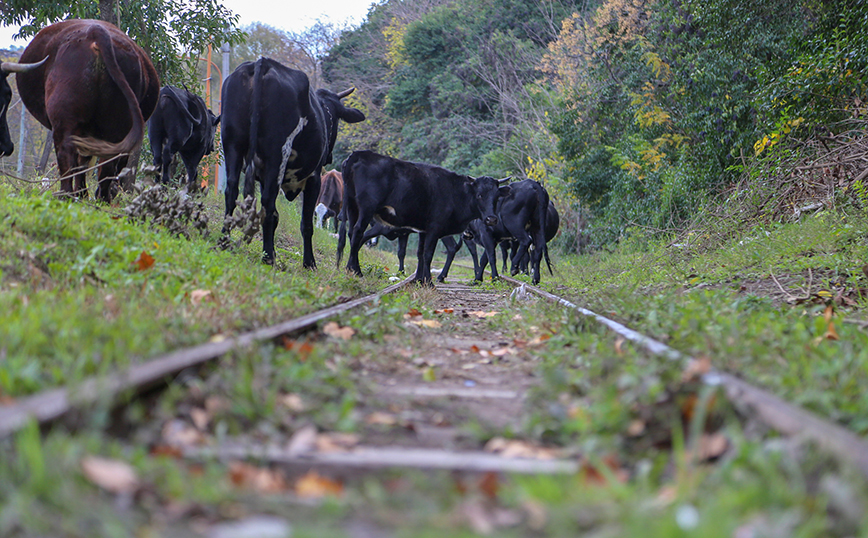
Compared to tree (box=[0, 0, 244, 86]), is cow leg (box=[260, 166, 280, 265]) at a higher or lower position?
lower

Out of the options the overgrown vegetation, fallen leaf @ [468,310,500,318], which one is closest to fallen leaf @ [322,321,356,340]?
fallen leaf @ [468,310,500,318]

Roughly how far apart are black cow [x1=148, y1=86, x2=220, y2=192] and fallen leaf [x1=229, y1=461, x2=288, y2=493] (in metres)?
10.1

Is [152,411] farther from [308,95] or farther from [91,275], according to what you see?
[308,95]

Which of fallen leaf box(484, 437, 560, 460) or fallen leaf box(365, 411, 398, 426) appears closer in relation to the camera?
fallen leaf box(484, 437, 560, 460)

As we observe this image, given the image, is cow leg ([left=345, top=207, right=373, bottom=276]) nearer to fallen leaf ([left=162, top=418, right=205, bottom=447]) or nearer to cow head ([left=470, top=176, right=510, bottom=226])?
cow head ([left=470, top=176, right=510, bottom=226])

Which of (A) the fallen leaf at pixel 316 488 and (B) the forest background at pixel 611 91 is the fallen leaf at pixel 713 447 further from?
(B) the forest background at pixel 611 91

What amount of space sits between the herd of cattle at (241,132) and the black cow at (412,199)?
0.02m

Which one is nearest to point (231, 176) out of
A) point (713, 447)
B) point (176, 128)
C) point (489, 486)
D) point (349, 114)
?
point (349, 114)

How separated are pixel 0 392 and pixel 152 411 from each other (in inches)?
18.8

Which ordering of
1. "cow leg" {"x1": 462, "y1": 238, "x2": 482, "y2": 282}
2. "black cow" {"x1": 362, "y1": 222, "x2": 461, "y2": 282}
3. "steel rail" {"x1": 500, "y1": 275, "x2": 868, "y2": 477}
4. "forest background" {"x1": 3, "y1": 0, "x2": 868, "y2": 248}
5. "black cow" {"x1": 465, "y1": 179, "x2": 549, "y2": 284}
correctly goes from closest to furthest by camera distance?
"steel rail" {"x1": 500, "y1": 275, "x2": 868, "y2": 477}
"forest background" {"x1": 3, "y1": 0, "x2": 868, "y2": 248}
"black cow" {"x1": 362, "y1": 222, "x2": 461, "y2": 282}
"black cow" {"x1": 465, "y1": 179, "x2": 549, "y2": 284}
"cow leg" {"x1": 462, "y1": 238, "x2": 482, "y2": 282}

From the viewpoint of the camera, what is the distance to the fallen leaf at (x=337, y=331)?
453 centimetres

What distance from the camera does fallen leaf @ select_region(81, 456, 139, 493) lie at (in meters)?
1.74

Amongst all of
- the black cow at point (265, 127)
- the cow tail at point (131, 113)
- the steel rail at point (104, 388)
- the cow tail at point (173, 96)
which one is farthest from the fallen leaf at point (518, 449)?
the cow tail at point (173, 96)

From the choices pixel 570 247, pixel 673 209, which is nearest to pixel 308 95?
pixel 673 209
